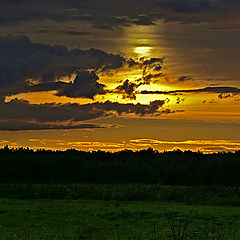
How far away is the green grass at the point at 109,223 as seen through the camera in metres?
27.9

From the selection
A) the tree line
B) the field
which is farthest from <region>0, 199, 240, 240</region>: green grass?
the tree line

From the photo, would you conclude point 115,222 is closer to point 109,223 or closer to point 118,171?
point 109,223

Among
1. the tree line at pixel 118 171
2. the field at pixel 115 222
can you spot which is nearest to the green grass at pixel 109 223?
the field at pixel 115 222

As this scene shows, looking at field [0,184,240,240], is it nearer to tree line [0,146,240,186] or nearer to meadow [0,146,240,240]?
meadow [0,146,240,240]

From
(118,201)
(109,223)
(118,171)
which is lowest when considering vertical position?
(109,223)

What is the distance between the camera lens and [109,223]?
34219 mm

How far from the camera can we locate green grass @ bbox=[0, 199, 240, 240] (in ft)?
91.5

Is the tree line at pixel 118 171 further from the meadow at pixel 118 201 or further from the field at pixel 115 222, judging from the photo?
the field at pixel 115 222

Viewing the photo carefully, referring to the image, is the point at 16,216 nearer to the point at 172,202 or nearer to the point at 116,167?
the point at 172,202

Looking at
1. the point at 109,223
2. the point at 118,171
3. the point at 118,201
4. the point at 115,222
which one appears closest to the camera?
the point at 109,223

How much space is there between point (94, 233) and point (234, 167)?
73.6 m

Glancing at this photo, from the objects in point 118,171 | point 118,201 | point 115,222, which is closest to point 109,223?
point 115,222

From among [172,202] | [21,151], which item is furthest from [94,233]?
[21,151]

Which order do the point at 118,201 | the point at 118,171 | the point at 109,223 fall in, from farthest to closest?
the point at 118,171 → the point at 118,201 → the point at 109,223
